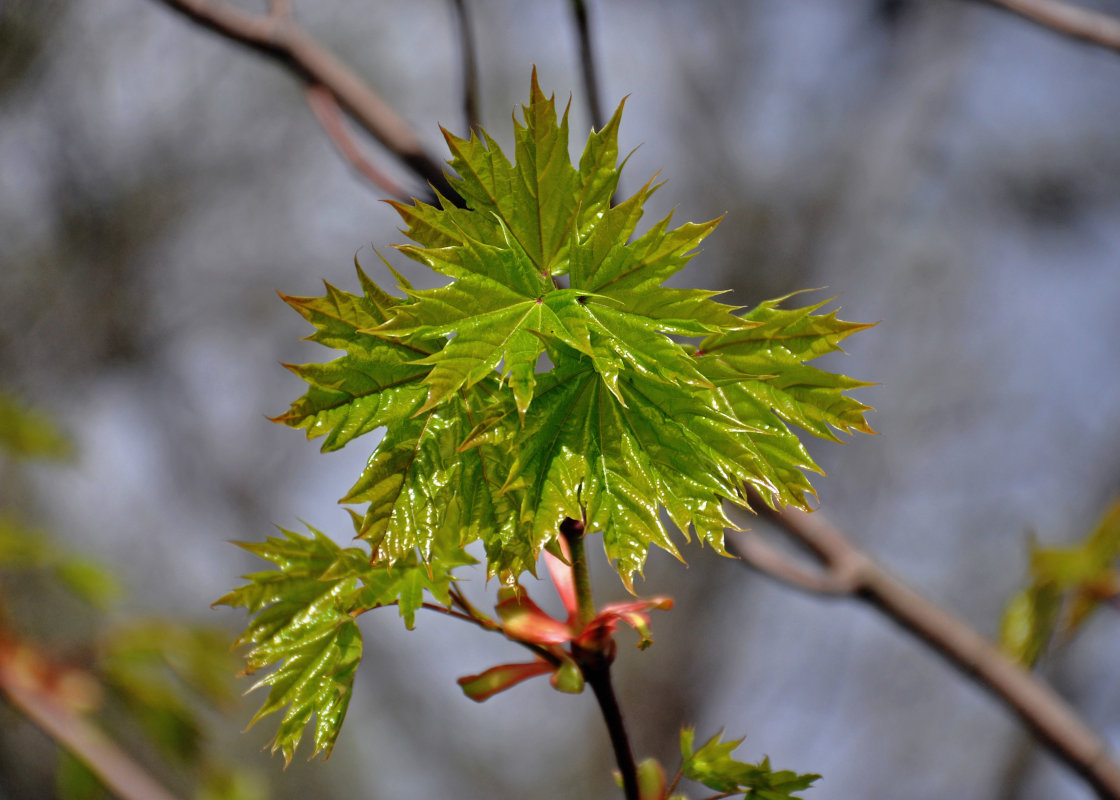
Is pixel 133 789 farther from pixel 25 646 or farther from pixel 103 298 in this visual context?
pixel 103 298

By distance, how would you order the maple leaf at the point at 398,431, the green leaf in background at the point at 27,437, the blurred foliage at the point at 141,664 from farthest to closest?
1. the green leaf in background at the point at 27,437
2. the blurred foliage at the point at 141,664
3. the maple leaf at the point at 398,431

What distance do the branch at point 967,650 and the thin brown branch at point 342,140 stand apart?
552 millimetres

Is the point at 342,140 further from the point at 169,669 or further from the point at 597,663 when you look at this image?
the point at 169,669

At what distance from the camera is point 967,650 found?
97cm

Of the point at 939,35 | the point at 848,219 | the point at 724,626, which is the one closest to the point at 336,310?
the point at 724,626

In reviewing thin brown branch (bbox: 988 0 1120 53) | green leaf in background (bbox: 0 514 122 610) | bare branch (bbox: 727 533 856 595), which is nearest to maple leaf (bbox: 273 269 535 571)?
bare branch (bbox: 727 533 856 595)

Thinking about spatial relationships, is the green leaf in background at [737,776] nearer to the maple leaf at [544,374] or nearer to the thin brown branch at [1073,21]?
the maple leaf at [544,374]

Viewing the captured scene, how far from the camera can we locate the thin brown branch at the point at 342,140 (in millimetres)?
826

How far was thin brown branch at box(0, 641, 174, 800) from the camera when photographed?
0.94 metres

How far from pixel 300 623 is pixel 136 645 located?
117 centimetres

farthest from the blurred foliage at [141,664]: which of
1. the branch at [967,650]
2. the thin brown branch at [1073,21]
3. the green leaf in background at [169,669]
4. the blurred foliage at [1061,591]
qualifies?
the thin brown branch at [1073,21]

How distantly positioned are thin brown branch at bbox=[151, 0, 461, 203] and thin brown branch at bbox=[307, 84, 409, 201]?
21mm

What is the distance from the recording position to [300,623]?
14.6 inches

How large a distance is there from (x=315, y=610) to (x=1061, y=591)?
0.97 metres
